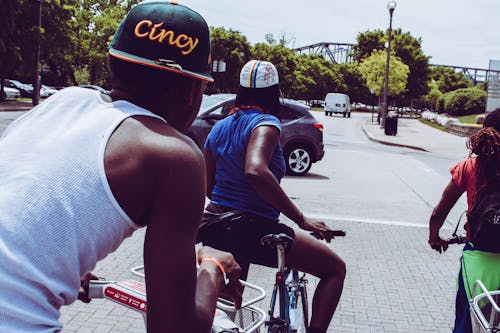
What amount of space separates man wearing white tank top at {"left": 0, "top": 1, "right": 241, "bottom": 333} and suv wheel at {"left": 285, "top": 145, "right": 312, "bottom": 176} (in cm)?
1262

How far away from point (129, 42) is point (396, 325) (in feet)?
13.0

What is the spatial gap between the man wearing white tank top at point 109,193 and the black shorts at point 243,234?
4.71 feet

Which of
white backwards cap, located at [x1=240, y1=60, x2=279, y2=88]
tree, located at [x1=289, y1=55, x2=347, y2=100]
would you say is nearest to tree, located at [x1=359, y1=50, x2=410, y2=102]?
tree, located at [x1=289, y1=55, x2=347, y2=100]

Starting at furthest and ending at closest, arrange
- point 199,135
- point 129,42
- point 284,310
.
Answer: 1. point 199,135
2. point 284,310
3. point 129,42

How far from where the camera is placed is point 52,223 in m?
1.34

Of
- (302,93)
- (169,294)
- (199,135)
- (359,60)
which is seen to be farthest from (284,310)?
(302,93)

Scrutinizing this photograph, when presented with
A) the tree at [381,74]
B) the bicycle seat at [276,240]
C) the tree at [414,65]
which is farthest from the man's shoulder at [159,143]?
the tree at [414,65]

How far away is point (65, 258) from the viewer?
1352 millimetres

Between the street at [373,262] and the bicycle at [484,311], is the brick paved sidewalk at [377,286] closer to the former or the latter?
the street at [373,262]

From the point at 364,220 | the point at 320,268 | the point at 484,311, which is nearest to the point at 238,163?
the point at 320,268

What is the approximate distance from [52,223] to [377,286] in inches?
194

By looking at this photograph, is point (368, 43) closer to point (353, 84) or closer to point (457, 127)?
point (353, 84)

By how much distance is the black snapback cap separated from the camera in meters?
1.50

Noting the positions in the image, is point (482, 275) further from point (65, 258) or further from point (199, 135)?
point (199, 135)
